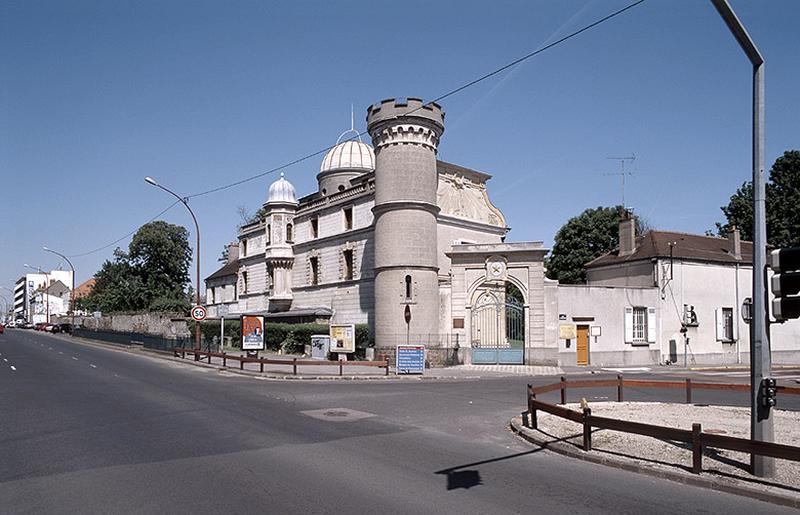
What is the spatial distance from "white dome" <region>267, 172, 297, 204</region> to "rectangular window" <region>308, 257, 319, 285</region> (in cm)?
576

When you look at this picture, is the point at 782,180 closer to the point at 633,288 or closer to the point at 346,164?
the point at 633,288

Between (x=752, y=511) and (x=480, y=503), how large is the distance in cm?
304

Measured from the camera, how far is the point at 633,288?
3431 centimetres

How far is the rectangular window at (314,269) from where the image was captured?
4675cm

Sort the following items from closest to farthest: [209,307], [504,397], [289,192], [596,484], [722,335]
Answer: [596,484] → [504,397] → [722,335] → [289,192] → [209,307]

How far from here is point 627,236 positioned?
37.6 meters

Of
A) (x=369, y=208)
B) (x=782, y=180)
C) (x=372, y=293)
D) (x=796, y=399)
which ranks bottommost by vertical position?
(x=796, y=399)

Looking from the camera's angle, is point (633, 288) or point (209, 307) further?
point (209, 307)

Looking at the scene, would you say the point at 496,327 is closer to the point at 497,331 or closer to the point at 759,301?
the point at 497,331

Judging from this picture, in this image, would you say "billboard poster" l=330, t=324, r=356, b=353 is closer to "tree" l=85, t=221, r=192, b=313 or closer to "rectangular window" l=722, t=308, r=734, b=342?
"rectangular window" l=722, t=308, r=734, b=342

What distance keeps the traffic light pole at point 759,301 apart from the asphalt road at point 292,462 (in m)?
1.11

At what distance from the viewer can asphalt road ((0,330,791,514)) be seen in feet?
24.0

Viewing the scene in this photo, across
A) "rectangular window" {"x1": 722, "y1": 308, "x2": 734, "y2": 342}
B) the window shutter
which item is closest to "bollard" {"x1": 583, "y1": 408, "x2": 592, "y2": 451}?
the window shutter

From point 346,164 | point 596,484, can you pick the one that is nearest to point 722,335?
point 346,164
